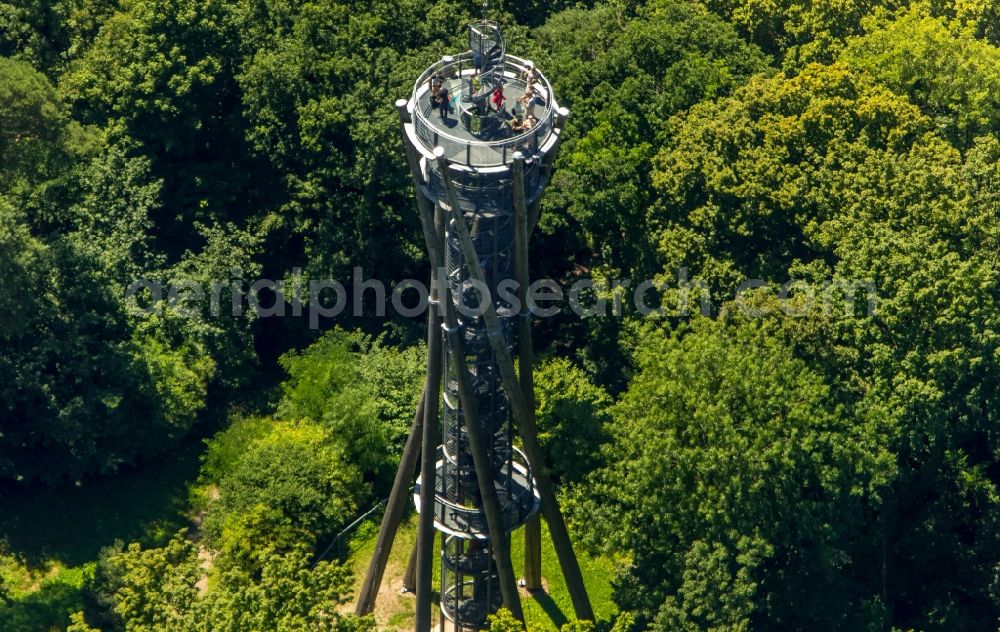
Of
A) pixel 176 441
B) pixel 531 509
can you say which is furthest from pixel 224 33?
pixel 531 509

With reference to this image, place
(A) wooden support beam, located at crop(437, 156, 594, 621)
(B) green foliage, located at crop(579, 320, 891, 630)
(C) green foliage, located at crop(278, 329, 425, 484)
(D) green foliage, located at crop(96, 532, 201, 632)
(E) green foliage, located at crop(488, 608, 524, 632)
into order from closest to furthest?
(A) wooden support beam, located at crop(437, 156, 594, 621), (E) green foliage, located at crop(488, 608, 524, 632), (D) green foliage, located at crop(96, 532, 201, 632), (B) green foliage, located at crop(579, 320, 891, 630), (C) green foliage, located at crop(278, 329, 425, 484)

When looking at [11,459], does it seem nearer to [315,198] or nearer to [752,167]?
[315,198]

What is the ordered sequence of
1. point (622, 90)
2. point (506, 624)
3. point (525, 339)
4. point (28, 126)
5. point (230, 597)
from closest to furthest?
point (506, 624), point (230, 597), point (525, 339), point (28, 126), point (622, 90)

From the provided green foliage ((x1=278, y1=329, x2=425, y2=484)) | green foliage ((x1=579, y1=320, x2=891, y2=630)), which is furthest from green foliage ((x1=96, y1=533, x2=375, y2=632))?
green foliage ((x1=579, y1=320, x2=891, y2=630))

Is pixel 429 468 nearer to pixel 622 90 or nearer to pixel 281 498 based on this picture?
pixel 281 498

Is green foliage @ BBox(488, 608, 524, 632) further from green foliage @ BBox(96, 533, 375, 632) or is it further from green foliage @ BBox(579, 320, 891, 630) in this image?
green foliage @ BBox(579, 320, 891, 630)

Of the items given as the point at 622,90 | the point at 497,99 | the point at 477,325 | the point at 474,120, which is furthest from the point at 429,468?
the point at 622,90
